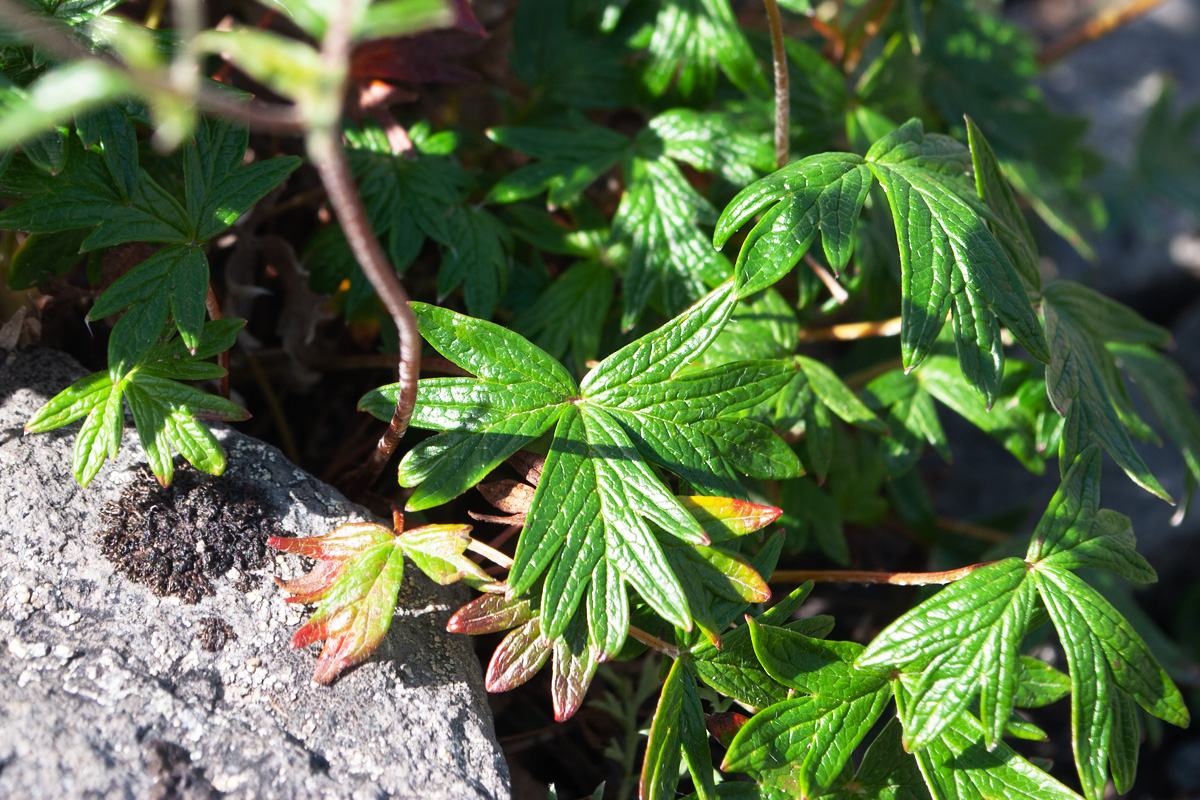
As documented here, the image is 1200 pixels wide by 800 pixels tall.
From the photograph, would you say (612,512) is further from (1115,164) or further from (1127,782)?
(1115,164)

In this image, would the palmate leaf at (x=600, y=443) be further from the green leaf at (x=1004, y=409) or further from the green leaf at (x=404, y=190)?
the green leaf at (x=1004, y=409)

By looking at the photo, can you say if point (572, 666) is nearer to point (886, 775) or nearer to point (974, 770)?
point (886, 775)

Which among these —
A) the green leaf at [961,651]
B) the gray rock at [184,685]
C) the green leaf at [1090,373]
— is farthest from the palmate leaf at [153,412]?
the green leaf at [1090,373]

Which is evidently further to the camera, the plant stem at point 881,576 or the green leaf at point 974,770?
the plant stem at point 881,576

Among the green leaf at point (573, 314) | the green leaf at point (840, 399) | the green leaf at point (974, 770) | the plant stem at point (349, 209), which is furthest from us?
the green leaf at point (573, 314)

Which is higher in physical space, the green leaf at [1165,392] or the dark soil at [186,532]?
the green leaf at [1165,392]

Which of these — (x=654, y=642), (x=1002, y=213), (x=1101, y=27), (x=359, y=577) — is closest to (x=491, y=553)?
(x=359, y=577)
